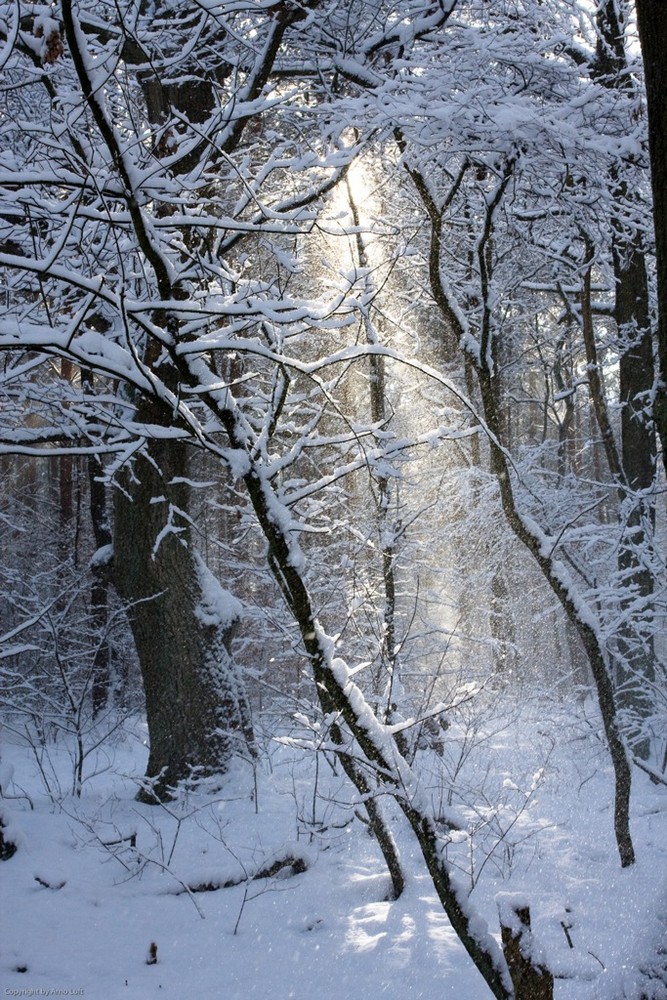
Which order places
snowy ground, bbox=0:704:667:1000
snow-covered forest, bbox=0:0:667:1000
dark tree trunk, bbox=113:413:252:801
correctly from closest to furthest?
snow-covered forest, bbox=0:0:667:1000, snowy ground, bbox=0:704:667:1000, dark tree trunk, bbox=113:413:252:801

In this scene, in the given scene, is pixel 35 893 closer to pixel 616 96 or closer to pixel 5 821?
pixel 5 821

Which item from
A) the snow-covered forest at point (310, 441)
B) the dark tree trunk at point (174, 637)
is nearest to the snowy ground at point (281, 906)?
the snow-covered forest at point (310, 441)

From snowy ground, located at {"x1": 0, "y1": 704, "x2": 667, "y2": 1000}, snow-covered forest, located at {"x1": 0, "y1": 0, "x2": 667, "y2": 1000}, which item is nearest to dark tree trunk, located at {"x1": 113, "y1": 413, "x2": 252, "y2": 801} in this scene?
snow-covered forest, located at {"x1": 0, "y1": 0, "x2": 667, "y2": 1000}

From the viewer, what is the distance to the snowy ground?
3498mm

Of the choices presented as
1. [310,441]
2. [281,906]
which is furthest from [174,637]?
[310,441]

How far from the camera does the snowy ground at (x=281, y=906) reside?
11.5ft

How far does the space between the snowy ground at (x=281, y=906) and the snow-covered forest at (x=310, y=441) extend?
0.03 metres

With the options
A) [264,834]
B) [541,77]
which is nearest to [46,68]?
[541,77]

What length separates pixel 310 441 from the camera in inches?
129

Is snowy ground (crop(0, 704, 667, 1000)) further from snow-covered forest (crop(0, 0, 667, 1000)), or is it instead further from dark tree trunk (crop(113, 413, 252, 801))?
dark tree trunk (crop(113, 413, 252, 801))

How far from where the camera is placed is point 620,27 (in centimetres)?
624

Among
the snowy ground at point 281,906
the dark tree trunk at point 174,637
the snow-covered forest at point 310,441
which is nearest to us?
the snow-covered forest at point 310,441

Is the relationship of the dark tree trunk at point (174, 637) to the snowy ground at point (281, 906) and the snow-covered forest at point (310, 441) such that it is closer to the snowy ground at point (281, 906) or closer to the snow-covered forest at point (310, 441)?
the snow-covered forest at point (310, 441)

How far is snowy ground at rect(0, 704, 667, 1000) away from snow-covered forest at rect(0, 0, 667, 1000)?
0.03 meters
